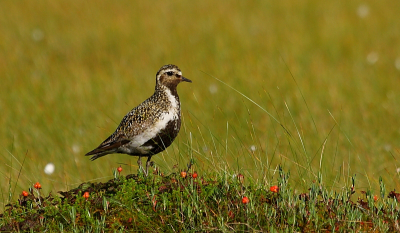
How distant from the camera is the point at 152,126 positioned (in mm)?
6141

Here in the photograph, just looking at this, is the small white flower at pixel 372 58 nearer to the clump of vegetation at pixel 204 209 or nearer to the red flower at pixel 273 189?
the clump of vegetation at pixel 204 209

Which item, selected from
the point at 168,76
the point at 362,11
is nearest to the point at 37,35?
the point at 362,11

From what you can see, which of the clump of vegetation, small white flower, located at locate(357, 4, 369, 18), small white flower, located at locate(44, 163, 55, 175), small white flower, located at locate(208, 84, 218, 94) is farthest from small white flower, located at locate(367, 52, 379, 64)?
the clump of vegetation

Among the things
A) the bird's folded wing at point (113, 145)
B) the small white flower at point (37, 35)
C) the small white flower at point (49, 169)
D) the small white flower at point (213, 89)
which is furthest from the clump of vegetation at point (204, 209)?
the small white flower at point (37, 35)

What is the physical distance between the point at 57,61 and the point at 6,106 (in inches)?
118

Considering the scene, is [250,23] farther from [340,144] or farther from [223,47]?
[340,144]

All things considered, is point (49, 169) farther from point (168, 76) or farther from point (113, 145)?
point (168, 76)

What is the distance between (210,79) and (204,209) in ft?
23.9

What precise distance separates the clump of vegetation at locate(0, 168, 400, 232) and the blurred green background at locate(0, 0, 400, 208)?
18.1 inches

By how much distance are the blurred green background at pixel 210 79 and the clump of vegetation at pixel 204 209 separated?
1.51 feet

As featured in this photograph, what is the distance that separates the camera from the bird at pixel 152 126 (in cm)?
614

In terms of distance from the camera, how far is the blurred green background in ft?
28.6

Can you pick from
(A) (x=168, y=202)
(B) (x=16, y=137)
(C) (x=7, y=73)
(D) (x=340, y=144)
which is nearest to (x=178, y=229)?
(A) (x=168, y=202)

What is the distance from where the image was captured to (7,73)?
41.3 ft
